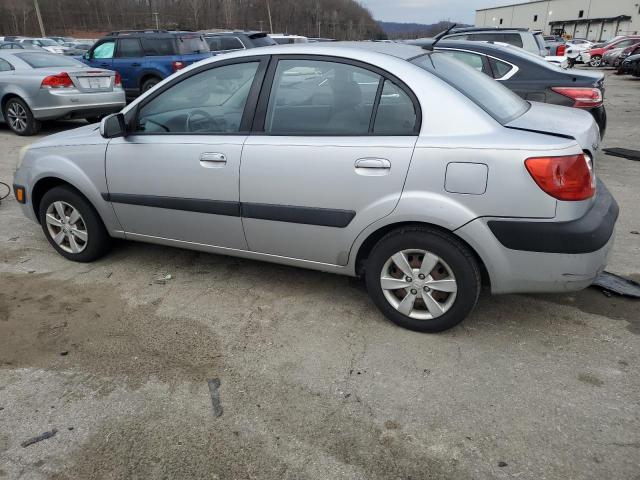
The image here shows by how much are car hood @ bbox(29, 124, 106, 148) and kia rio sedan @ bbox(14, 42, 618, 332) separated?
2cm

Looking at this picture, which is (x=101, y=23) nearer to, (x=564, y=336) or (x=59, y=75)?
(x=59, y=75)

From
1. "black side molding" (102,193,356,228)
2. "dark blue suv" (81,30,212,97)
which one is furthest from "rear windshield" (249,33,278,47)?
"black side molding" (102,193,356,228)

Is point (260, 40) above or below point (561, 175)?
above

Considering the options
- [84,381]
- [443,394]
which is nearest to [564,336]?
[443,394]

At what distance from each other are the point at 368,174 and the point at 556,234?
1.04 meters

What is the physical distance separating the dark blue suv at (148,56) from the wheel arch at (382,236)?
32.6 ft

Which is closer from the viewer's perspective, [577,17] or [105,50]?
[105,50]

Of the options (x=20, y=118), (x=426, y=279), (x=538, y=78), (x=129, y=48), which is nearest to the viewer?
(x=426, y=279)

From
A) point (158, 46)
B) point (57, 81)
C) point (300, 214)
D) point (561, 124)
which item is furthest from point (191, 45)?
point (561, 124)

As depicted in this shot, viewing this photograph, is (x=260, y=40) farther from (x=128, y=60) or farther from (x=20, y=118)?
(x=20, y=118)

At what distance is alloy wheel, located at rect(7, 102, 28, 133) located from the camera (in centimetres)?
923

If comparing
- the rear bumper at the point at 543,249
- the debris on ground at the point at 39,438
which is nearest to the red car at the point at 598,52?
the rear bumper at the point at 543,249

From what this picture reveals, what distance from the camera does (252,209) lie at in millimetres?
3262

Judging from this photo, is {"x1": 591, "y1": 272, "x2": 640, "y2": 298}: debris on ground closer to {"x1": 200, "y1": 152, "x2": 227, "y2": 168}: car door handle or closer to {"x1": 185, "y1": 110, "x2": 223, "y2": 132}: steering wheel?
{"x1": 200, "y1": 152, "x2": 227, "y2": 168}: car door handle
